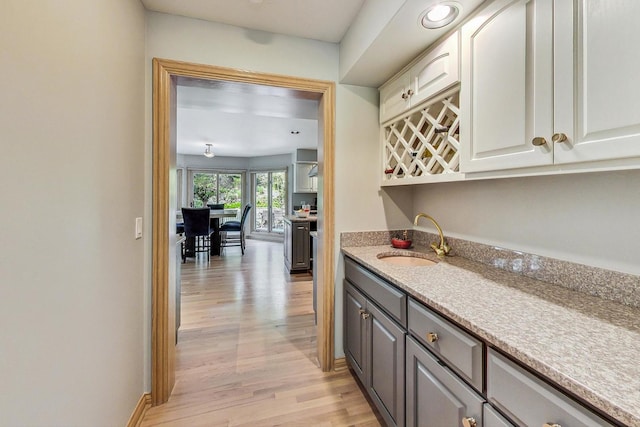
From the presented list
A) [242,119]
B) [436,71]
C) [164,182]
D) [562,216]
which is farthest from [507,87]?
[242,119]

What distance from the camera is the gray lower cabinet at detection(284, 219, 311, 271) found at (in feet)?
14.6

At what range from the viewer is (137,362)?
5.12 ft

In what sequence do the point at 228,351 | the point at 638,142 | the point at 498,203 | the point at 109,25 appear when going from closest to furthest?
the point at 638,142 < the point at 109,25 < the point at 498,203 < the point at 228,351

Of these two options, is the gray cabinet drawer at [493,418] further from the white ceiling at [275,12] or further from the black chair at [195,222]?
the black chair at [195,222]

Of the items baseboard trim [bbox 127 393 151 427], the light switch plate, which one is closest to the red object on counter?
the light switch plate

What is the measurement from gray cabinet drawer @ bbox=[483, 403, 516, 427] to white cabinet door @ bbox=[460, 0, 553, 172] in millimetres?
800

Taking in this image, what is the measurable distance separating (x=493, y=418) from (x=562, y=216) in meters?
0.87

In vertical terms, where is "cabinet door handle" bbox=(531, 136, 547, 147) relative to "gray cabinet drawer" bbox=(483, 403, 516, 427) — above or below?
above

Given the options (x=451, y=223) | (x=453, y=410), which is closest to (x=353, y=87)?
(x=451, y=223)

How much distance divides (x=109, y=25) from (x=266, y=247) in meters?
5.89

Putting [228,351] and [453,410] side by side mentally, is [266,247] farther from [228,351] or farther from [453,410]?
[453,410]

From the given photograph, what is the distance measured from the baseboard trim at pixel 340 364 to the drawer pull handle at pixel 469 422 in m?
1.25

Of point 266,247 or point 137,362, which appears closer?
point 137,362

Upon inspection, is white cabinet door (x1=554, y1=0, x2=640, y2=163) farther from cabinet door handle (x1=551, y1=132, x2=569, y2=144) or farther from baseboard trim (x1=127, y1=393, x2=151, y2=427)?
Answer: baseboard trim (x1=127, y1=393, x2=151, y2=427)
